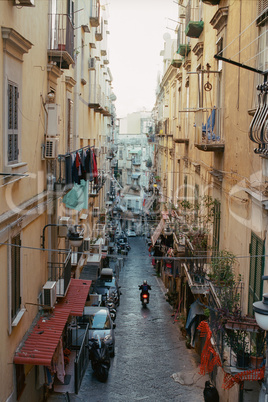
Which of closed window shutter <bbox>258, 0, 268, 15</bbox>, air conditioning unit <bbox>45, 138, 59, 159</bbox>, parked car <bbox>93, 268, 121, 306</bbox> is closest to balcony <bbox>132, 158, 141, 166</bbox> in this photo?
parked car <bbox>93, 268, 121, 306</bbox>

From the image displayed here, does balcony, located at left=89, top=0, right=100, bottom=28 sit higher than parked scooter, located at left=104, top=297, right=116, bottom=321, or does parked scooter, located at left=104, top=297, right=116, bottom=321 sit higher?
balcony, located at left=89, top=0, right=100, bottom=28

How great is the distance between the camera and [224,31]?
13352 mm

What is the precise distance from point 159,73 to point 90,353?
127 feet

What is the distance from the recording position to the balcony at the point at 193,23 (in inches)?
681

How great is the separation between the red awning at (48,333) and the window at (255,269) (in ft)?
13.6

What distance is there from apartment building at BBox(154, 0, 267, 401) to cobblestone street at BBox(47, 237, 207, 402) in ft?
→ 3.18

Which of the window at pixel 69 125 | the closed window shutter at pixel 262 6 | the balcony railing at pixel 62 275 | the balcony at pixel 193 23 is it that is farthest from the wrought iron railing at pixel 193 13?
the balcony railing at pixel 62 275

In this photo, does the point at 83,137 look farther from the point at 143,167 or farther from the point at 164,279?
the point at 143,167

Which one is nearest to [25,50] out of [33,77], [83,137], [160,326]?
[33,77]

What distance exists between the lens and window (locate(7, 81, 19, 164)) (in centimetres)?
895

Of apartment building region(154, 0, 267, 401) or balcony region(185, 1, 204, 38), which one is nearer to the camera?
apartment building region(154, 0, 267, 401)

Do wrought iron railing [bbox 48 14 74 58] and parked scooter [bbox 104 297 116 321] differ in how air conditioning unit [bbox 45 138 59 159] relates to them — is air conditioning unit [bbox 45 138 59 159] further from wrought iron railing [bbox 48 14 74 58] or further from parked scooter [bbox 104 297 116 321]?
parked scooter [bbox 104 297 116 321]

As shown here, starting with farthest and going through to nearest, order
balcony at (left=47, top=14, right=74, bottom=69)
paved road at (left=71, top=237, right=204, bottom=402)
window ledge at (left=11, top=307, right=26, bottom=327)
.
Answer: paved road at (left=71, top=237, right=204, bottom=402) < balcony at (left=47, top=14, right=74, bottom=69) < window ledge at (left=11, top=307, right=26, bottom=327)

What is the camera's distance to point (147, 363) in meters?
16.3
